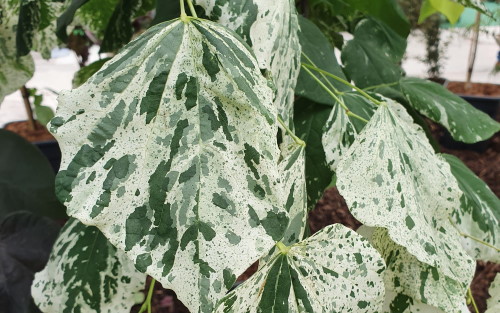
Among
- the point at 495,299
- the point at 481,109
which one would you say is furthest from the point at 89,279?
the point at 481,109

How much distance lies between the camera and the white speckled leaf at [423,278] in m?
0.42

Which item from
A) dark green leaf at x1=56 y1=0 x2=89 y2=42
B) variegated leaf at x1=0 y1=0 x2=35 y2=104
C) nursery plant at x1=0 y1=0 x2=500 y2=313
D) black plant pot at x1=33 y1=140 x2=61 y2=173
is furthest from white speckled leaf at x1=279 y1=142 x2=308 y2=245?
black plant pot at x1=33 y1=140 x2=61 y2=173

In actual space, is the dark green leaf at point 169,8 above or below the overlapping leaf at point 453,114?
above

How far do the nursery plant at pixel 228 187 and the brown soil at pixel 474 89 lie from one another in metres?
1.56

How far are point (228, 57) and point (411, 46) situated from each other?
128 inches

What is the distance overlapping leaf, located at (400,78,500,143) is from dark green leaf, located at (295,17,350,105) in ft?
0.29

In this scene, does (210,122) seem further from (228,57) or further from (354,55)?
(354,55)

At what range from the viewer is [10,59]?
0.71 meters

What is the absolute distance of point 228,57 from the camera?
0.29 metres

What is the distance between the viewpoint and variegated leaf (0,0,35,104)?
607mm

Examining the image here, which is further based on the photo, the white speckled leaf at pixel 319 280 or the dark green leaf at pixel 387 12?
the dark green leaf at pixel 387 12

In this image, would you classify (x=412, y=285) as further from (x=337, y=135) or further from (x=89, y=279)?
(x=89, y=279)

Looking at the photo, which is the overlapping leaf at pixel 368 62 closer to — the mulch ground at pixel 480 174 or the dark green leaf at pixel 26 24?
the dark green leaf at pixel 26 24

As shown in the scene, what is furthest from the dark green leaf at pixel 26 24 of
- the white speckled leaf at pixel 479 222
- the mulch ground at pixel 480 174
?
the mulch ground at pixel 480 174
